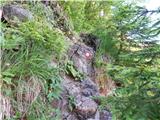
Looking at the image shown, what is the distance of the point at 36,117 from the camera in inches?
103

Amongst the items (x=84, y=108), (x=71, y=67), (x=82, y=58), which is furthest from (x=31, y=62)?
(x=82, y=58)

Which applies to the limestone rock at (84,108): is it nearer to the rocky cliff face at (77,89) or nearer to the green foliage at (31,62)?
the rocky cliff face at (77,89)

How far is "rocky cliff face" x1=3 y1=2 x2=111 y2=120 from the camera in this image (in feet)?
9.46

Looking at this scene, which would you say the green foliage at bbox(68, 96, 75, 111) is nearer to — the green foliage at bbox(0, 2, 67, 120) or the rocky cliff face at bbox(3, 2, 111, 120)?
the rocky cliff face at bbox(3, 2, 111, 120)

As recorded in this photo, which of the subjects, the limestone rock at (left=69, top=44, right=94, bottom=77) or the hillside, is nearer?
the hillside

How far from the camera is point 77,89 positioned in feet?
10.0

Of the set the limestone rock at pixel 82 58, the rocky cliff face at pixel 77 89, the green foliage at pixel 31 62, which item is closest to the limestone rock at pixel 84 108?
the rocky cliff face at pixel 77 89

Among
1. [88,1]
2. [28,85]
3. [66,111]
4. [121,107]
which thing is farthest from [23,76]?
[88,1]

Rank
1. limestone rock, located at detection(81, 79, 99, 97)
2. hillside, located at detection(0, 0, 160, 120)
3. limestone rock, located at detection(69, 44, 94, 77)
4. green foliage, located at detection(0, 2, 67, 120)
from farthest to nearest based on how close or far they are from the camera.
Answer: limestone rock, located at detection(69, 44, 94, 77)
limestone rock, located at detection(81, 79, 99, 97)
green foliage, located at detection(0, 2, 67, 120)
hillside, located at detection(0, 0, 160, 120)

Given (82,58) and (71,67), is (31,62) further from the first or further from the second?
(82,58)

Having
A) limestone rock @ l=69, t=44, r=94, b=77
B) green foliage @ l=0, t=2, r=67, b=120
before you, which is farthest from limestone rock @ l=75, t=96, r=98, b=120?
limestone rock @ l=69, t=44, r=94, b=77

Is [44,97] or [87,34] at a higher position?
[87,34]

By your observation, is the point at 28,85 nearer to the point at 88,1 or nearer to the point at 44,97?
the point at 44,97

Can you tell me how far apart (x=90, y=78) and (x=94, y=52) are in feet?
1.43
